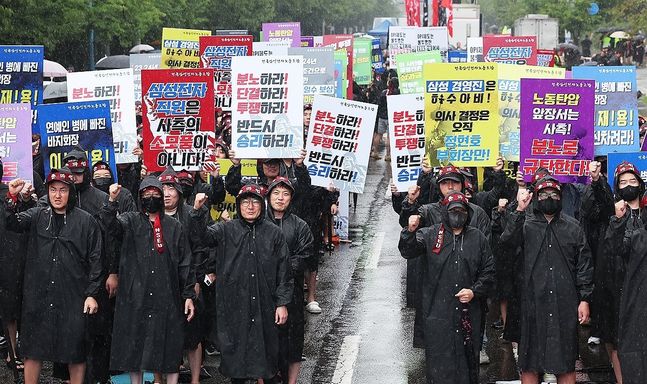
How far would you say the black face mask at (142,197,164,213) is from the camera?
9.41m

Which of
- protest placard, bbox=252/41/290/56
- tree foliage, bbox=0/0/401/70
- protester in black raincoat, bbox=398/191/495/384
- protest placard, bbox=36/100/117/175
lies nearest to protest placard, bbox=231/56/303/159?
protest placard, bbox=36/100/117/175

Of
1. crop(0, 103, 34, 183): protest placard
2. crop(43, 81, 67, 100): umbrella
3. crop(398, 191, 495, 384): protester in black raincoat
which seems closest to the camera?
crop(398, 191, 495, 384): protester in black raincoat

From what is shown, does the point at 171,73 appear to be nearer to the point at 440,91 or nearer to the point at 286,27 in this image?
the point at 440,91

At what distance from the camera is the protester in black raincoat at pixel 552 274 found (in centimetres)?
933

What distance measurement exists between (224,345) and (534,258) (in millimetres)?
2426

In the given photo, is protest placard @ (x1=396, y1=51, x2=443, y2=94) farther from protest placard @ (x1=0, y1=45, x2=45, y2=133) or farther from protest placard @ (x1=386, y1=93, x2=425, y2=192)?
protest placard @ (x1=0, y1=45, x2=45, y2=133)

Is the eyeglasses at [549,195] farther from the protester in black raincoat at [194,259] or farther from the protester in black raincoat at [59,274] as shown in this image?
the protester in black raincoat at [59,274]

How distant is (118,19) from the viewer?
118ft

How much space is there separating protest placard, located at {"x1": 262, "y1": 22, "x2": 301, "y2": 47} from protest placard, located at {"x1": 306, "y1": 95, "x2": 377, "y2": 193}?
1307cm

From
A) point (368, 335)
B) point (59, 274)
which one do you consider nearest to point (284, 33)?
point (368, 335)

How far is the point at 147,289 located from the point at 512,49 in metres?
14.2

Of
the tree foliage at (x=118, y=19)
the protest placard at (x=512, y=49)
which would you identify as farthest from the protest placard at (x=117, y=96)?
the tree foliage at (x=118, y=19)

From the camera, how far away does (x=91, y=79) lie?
13.4 metres

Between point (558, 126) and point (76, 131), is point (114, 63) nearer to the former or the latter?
point (76, 131)
